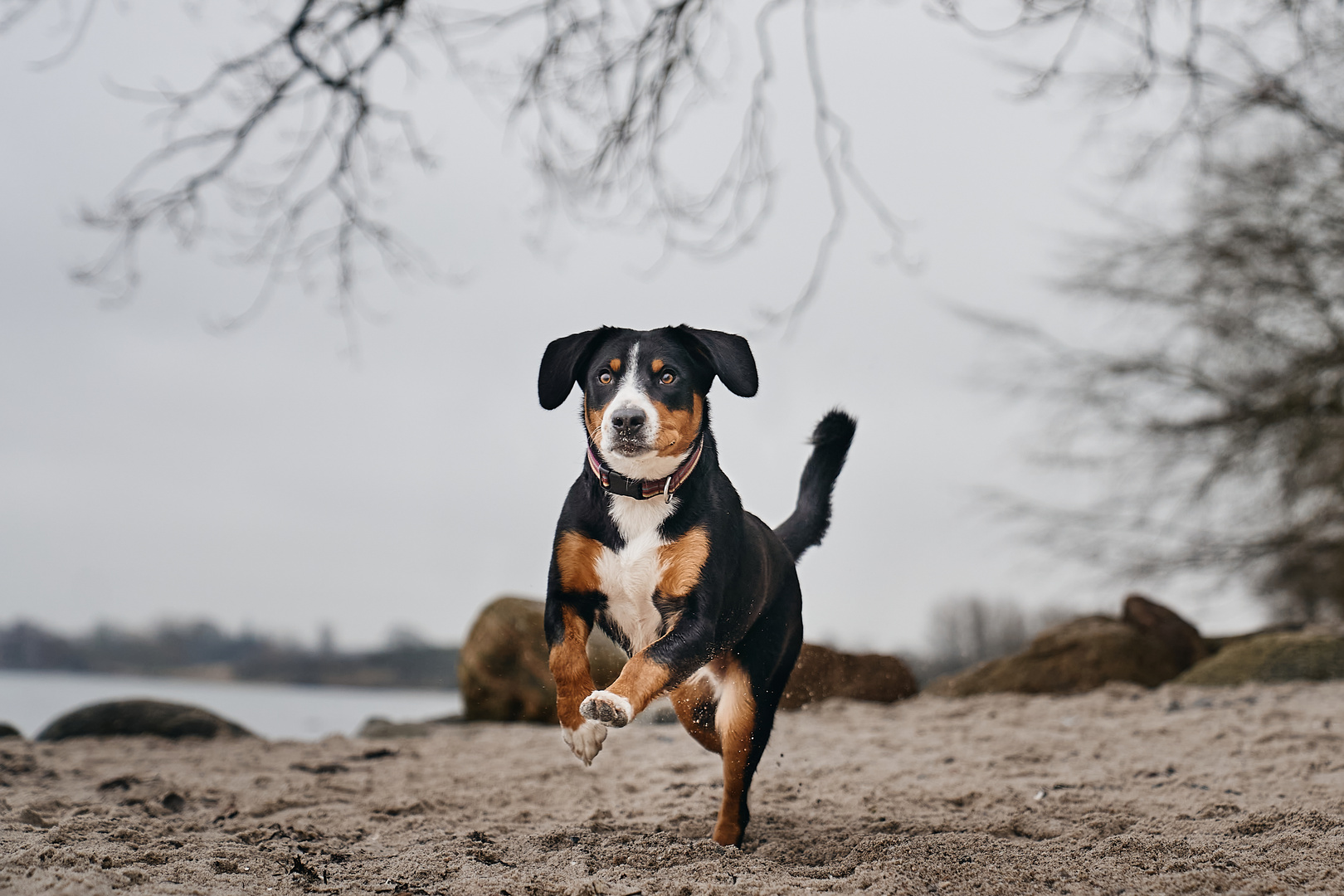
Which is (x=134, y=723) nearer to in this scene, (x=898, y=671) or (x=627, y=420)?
(x=898, y=671)

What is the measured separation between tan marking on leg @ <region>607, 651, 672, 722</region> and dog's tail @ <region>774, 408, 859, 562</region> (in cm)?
103

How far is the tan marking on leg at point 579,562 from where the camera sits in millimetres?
2838

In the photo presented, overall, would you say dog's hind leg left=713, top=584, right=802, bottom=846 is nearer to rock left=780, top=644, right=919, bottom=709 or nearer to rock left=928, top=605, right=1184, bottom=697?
rock left=780, top=644, right=919, bottom=709

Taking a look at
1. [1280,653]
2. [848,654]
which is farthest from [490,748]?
[1280,653]

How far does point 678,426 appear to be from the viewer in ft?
9.01

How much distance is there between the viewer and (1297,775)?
5.61m

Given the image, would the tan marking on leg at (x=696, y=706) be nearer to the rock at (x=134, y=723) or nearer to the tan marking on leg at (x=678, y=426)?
the tan marking on leg at (x=678, y=426)

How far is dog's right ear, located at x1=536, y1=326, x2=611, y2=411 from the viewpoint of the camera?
9.35 feet

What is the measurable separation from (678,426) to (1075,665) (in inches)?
324

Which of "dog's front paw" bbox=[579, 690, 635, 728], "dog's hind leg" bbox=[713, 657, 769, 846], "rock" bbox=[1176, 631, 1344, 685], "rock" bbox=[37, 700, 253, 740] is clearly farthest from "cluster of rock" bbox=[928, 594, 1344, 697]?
"dog's front paw" bbox=[579, 690, 635, 728]

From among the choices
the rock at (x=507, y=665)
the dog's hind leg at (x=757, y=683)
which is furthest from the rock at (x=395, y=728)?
the dog's hind leg at (x=757, y=683)

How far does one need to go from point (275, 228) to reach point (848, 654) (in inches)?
255

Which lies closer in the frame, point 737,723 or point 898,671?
point 737,723

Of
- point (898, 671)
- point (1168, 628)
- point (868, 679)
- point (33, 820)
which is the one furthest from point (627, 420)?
point (1168, 628)
